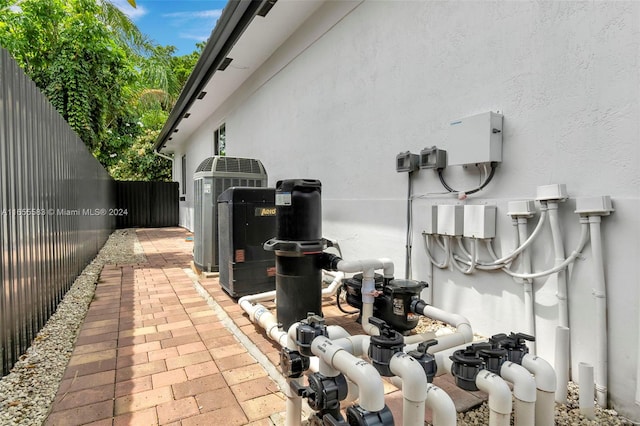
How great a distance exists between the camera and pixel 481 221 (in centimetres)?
240

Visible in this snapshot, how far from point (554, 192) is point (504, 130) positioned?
58 cm

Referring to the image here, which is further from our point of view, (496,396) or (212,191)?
(212,191)

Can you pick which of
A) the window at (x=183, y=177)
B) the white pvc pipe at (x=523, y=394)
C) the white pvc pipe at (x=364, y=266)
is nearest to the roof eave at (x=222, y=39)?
the white pvc pipe at (x=364, y=266)

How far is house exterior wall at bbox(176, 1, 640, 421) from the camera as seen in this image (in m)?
1.74

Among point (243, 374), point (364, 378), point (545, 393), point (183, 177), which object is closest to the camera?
point (364, 378)

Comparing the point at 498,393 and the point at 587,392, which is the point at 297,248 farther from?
the point at 587,392

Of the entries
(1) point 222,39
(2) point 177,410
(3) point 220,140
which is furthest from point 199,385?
(3) point 220,140

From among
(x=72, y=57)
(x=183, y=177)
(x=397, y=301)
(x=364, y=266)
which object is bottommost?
(x=397, y=301)

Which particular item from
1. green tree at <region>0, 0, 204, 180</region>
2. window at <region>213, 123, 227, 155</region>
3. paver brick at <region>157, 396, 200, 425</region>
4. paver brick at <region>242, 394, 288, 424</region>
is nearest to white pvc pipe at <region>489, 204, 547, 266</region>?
paver brick at <region>242, 394, 288, 424</region>

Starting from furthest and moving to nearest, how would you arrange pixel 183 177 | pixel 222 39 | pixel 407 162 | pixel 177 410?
1. pixel 183 177
2. pixel 222 39
3. pixel 407 162
4. pixel 177 410

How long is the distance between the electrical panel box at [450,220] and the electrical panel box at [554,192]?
623 millimetres

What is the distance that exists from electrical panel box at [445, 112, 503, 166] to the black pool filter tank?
1059 millimetres

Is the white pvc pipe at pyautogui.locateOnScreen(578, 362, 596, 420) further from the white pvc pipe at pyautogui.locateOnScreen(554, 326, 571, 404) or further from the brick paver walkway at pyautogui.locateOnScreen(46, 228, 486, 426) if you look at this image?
Answer: the brick paver walkway at pyautogui.locateOnScreen(46, 228, 486, 426)

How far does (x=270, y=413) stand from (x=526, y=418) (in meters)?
1.17
